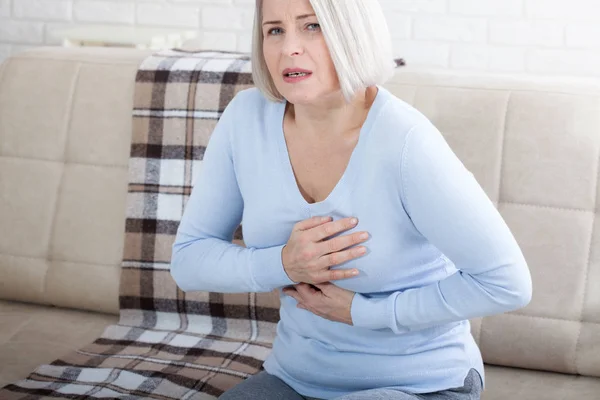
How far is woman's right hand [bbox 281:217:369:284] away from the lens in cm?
125

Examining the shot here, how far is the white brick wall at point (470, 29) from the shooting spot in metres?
2.99

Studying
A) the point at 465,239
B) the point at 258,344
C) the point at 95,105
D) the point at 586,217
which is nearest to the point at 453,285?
the point at 465,239

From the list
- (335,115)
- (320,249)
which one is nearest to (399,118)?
(335,115)

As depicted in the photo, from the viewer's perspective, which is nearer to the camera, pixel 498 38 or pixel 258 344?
pixel 258 344

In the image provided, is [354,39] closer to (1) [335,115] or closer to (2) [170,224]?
(1) [335,115]

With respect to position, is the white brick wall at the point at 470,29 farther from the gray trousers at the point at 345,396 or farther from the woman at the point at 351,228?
the gray trousers at the point at 345,396

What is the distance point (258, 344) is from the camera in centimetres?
180

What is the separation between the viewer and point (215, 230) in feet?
4.75

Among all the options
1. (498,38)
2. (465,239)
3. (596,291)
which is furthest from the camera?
(498,38)

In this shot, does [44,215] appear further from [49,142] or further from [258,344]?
[258,344]

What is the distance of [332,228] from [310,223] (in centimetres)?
4

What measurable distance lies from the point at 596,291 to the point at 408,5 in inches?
67.0

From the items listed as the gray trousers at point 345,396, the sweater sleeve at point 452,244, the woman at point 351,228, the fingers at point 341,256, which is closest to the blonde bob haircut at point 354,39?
the woman at point 351,228

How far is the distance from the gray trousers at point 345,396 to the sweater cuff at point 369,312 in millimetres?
92
